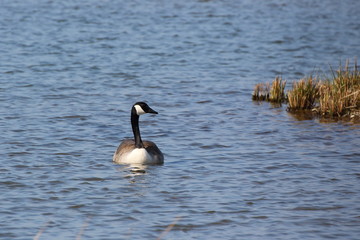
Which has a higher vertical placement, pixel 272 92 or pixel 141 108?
pixel 141 108

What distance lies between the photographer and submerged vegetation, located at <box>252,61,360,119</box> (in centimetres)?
1744

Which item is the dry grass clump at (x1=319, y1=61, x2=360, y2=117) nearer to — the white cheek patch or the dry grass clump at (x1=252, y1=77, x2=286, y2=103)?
the dry grass clump at (x1=252, y1=77, x2=286, y2=103)

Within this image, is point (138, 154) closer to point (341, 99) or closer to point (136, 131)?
point (136, 131)

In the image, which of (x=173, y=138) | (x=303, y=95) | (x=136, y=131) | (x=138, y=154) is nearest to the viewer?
(x=138, y=154)

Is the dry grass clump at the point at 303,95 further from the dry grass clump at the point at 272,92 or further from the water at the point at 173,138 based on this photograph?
the dry grass clump at the point at 272,92

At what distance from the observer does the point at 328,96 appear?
1753 centimetres

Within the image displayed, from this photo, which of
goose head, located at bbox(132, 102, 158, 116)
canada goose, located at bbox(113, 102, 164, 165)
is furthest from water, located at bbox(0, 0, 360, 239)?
goose head, located at bbox(132, 102, 158, 116)

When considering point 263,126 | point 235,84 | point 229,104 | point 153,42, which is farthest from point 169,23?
point 263,126

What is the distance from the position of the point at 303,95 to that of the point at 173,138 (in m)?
3.87

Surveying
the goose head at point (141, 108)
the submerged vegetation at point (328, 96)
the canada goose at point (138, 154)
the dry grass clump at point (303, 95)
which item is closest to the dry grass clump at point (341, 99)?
the submerged vegetation at point (328, 96)

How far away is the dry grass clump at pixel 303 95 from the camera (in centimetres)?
1819

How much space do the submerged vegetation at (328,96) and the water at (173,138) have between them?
19.2 inches

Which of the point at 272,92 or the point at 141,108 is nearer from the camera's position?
the point at 141,108

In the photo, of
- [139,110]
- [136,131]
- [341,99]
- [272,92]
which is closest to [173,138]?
[139,110]
